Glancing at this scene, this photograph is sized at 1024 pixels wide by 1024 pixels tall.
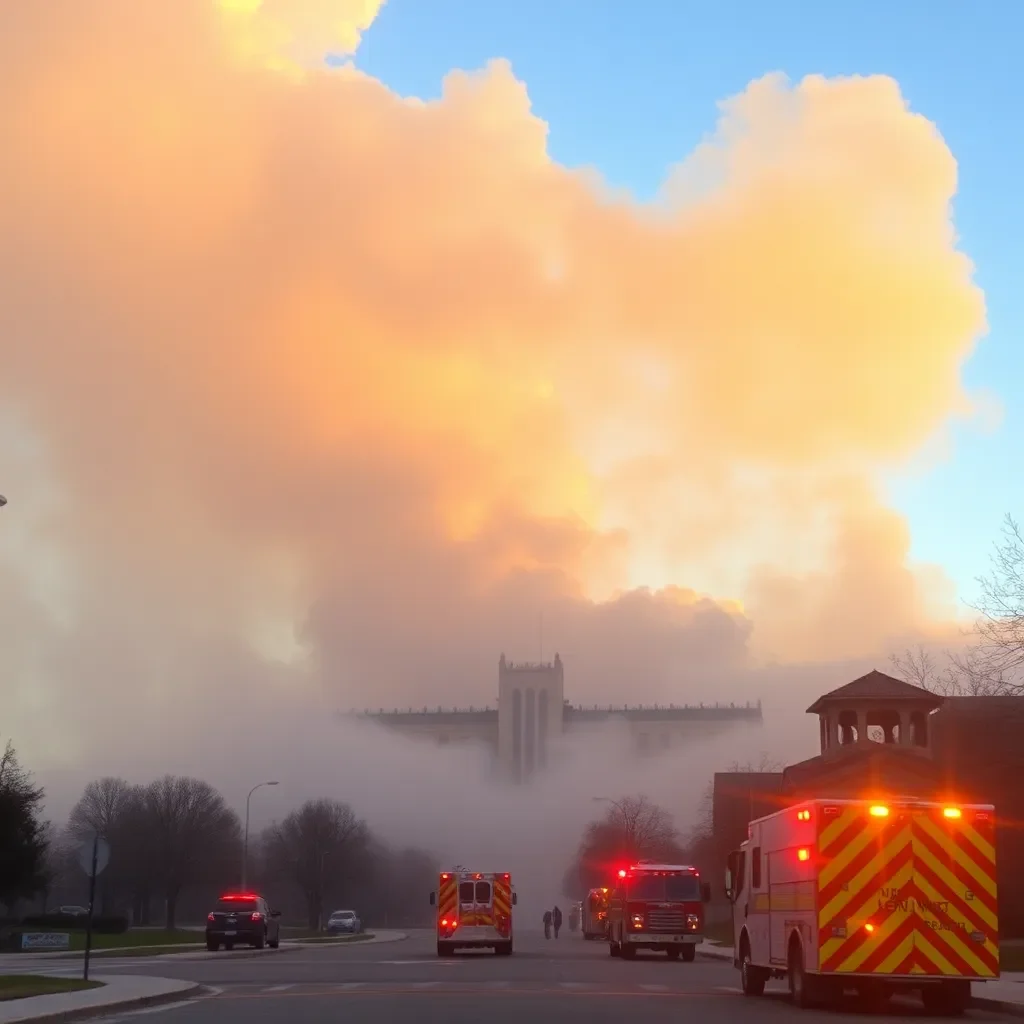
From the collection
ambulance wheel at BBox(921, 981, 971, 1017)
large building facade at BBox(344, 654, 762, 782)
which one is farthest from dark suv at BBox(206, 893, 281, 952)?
large building facade at BBox(344, 654, 762, 782)

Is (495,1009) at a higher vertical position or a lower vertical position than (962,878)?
lower

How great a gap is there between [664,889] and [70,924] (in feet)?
152

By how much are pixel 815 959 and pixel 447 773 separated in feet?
493

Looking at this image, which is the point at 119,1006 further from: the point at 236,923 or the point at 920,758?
the point at 920,758

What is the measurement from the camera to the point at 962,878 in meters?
21.6

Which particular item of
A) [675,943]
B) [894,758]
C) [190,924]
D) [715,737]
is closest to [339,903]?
[190,924]

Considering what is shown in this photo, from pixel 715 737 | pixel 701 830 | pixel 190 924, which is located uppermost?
pixel 715 737

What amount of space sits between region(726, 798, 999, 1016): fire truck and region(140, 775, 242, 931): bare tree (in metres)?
86.0

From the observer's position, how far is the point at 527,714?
18188 centimetres

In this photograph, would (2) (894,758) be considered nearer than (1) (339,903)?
Yes

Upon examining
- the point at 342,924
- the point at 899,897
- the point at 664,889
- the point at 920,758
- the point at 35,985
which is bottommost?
the point at 342,924

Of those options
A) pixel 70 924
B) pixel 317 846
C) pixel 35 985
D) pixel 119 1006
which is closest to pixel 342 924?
pixel 70 924

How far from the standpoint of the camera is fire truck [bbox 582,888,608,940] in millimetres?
79069

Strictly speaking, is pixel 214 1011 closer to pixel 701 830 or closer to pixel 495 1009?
pixel 495 1009
